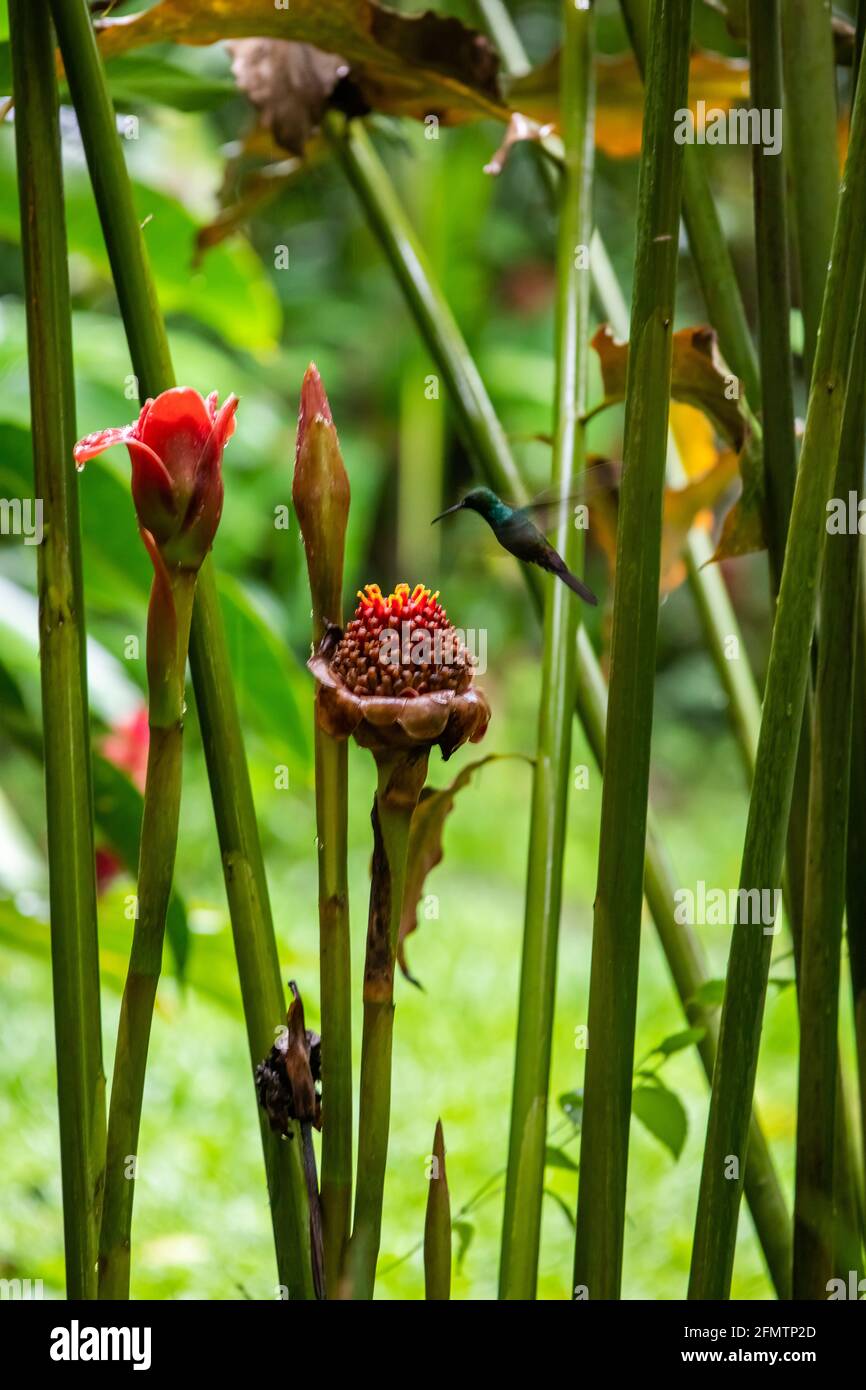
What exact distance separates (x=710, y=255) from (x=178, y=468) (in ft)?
0.83

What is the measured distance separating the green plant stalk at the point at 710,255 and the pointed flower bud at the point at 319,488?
0.20 meters

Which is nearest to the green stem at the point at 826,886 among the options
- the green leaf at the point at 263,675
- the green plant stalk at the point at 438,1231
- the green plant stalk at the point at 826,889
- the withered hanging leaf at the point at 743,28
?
the green plant stalk at the point at 826,889

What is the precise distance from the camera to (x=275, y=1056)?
11.7 inches

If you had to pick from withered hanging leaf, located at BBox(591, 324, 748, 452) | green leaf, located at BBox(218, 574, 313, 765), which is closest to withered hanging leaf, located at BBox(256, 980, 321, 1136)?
withered hanging leaf, located at BBox(591, 324, 748, 452)

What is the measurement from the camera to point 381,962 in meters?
0.29

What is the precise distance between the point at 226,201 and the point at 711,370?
0.42 meters

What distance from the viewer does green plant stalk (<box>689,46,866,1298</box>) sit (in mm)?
303

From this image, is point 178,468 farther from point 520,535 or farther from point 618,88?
point 618,88

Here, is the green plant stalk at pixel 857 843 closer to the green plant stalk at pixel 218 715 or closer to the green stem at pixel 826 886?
the green stem at pixel 826 886

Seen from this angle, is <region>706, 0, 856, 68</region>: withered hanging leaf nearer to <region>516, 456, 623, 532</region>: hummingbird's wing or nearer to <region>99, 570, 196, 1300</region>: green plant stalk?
<region>516, 456, 623, 532</region>: hummingbird's wing

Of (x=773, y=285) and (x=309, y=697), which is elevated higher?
(x=309, y=697)

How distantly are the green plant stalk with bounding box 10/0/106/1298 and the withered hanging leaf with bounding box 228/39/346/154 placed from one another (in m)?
0.25

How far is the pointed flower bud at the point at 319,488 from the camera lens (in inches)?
11.1
